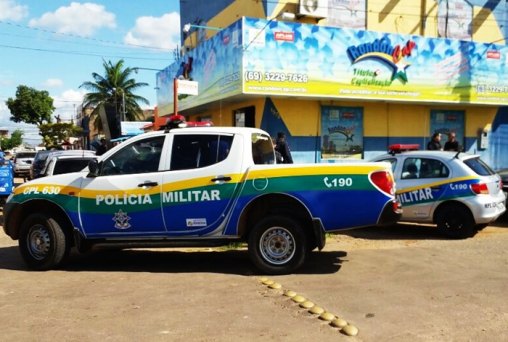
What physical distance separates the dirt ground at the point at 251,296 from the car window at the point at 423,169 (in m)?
1.47

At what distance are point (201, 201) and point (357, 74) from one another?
442 inches

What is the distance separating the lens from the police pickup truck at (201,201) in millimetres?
6309

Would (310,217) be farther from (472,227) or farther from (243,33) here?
(243,33)

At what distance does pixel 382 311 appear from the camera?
502 centimetres

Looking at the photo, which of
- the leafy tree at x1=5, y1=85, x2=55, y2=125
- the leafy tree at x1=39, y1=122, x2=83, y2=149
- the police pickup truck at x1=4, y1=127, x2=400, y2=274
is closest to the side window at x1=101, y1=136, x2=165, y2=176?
the police pickup truck at x1=4, y1=127, x2=400, y2=274

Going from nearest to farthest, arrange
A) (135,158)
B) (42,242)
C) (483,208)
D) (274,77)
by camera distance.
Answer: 1. (135,158)
2. (42,242)
3. (483,208)
4. (274,77)

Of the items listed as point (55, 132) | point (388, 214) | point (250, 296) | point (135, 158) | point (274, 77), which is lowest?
point (250, 296)

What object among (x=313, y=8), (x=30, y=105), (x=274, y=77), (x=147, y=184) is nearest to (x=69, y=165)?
(x=147, y=184)

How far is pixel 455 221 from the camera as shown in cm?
902

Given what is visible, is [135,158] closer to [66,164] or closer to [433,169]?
[66,164]

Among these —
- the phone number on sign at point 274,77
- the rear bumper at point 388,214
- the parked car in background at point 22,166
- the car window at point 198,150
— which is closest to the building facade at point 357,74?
the phone number on sign at point 274,77

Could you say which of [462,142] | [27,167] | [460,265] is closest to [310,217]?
[460,265]

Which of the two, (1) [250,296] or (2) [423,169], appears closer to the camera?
(1) [250,296]

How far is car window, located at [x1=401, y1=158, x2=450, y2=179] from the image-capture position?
9.16 metres
